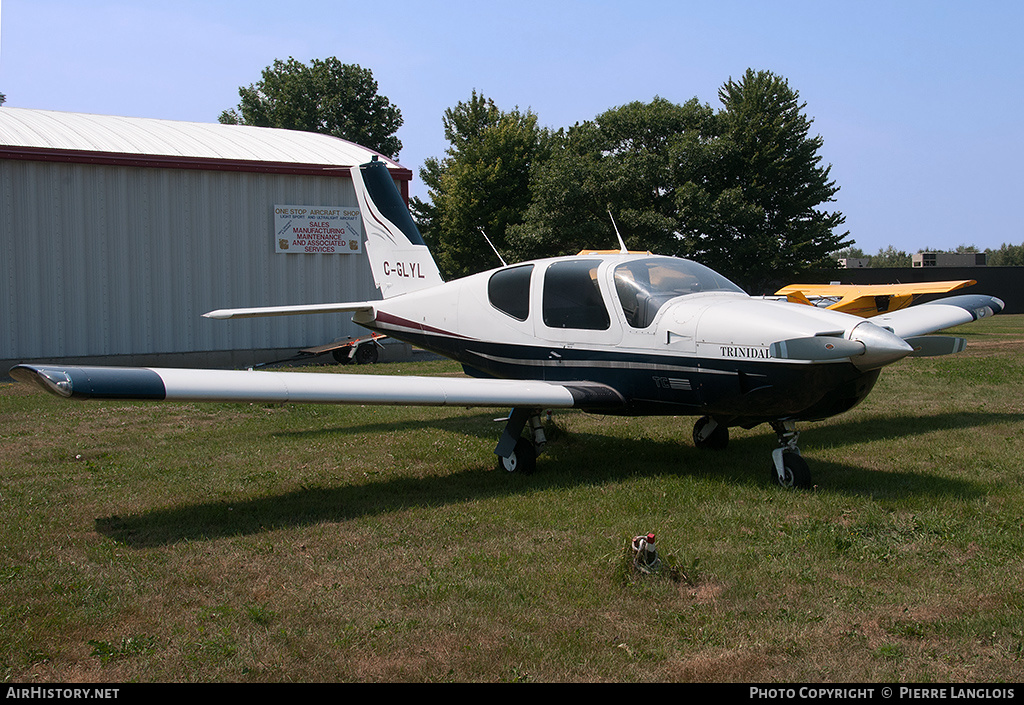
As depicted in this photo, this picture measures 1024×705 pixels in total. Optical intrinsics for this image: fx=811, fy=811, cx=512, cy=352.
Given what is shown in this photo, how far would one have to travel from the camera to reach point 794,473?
6.89 m

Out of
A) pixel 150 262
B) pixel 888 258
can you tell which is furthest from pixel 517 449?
pixel 888 258

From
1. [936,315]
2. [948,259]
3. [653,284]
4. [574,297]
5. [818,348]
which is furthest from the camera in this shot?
[948,259]

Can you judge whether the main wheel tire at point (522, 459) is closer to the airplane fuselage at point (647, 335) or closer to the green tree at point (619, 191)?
the airplane fuselage at point (647, 335)

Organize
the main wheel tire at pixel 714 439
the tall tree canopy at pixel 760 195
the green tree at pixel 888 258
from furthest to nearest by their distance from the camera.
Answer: the green tree at pixel 888 258
the tall tree canopy at pixel 760 195
the main wheel tire at pixel 714 439

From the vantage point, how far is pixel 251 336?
752 inches

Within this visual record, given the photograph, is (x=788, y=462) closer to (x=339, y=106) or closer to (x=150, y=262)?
(x=150, y=262)

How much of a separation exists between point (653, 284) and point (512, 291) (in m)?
1.75

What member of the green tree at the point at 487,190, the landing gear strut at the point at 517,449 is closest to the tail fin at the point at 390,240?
the landing gear strut at the point at 517,449

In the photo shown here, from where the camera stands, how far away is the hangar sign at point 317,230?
1948 cm

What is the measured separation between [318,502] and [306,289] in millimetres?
13776

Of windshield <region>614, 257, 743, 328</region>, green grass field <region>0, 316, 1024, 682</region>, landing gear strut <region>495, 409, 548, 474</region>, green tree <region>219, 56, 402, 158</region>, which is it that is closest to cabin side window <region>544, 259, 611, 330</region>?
windshield <region>614, 257, 743, 328</region>

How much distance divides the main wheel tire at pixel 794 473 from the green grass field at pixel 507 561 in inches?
5.8

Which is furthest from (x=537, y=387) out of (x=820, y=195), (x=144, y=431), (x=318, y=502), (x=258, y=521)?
(x=820, y=195)

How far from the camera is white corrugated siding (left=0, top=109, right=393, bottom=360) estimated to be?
17078mm
